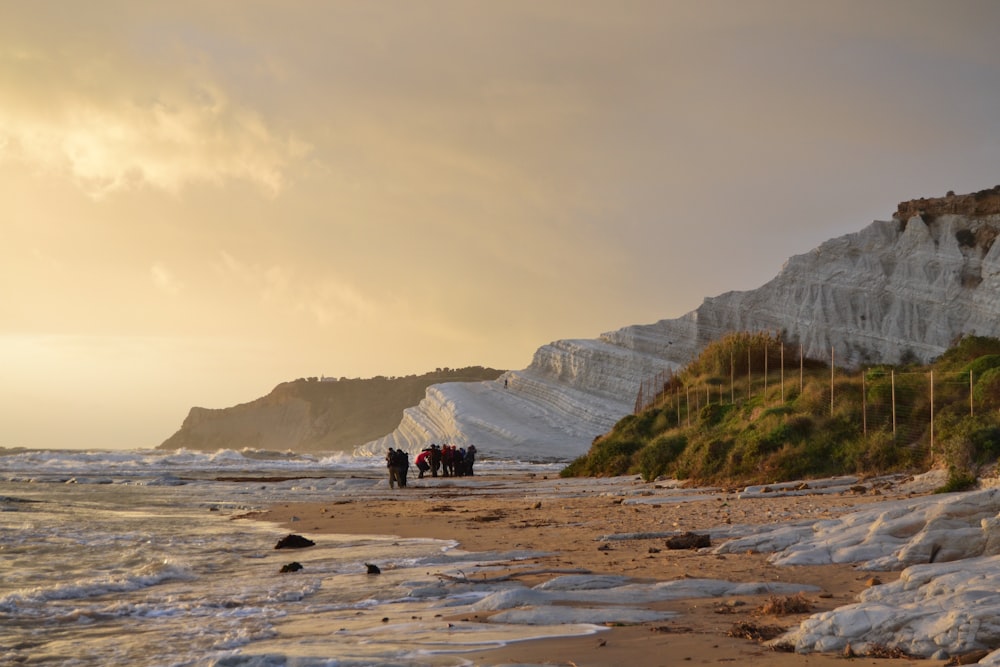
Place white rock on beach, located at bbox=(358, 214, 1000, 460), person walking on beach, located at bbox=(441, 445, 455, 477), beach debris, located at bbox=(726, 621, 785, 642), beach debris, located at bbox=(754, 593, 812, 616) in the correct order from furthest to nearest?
1. white rock on beach, located at bbox=(358, 214, 1000, 460)
2. person walking on beach, located at bbox=(441, 445, 455, 477)
3. beach debris, located at bbox=(754, 593, 812, 616)
4. beach debris, located at bbox=(726, 621, 785, 642)

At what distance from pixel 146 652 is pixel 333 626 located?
104 cm

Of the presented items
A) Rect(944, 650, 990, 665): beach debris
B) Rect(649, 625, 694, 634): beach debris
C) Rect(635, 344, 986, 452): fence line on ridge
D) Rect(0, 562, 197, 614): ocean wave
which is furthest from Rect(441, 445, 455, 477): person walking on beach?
Rect(944, 650, 990, 665): beach debris

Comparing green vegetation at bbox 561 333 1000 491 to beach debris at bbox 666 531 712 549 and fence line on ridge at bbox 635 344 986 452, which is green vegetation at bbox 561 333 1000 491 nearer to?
fence line on ridge at bbox 635 344 986 452

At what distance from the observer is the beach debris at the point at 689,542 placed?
838 centimetres

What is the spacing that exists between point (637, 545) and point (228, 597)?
3.77 metres

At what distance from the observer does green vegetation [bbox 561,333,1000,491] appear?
13324 mm

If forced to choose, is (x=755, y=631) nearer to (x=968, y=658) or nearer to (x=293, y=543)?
(x=968, y=658)

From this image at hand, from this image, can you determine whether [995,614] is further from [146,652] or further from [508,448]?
[508,448]

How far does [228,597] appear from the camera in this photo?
273 inches

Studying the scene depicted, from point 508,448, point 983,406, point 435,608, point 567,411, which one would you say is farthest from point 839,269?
point 435,608

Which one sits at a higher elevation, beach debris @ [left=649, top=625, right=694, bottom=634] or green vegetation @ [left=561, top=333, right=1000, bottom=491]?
green vegetation @ [left=561, top=333, right=1000, bottom=491]

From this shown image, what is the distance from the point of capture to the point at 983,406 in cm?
1374

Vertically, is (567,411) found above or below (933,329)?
below

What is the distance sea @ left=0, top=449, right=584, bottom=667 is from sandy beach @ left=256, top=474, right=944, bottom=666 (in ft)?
1.27
